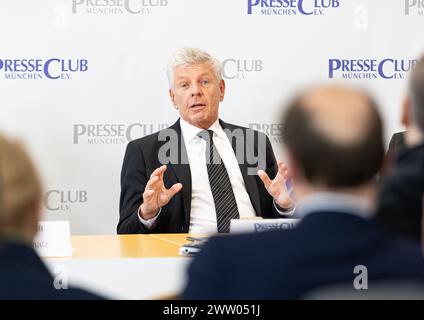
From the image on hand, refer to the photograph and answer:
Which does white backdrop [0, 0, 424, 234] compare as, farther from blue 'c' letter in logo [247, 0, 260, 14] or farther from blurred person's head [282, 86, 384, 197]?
blurred person's head [282, 86, 384, 197]

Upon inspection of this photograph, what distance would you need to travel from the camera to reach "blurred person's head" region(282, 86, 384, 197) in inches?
51.3

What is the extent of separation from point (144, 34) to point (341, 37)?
4.23 ft

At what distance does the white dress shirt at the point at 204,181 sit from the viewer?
152 inches

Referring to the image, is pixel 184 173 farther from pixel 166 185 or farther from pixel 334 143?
pixel 334 143

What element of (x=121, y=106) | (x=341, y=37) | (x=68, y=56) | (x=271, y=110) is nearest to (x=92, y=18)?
(x=68, y=56)

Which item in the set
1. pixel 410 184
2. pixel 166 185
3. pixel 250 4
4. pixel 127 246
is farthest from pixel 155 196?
pixel 410 184

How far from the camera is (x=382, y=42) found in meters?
4.87

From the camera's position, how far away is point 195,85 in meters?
4.12

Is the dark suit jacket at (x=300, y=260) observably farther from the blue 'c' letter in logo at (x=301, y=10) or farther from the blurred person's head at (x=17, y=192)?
the blue 'c' letter in logo at (x=301, y=10)

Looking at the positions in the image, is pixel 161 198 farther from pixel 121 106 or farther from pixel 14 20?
pixel 14 20

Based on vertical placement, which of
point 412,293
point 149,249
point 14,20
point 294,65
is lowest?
point 149,249

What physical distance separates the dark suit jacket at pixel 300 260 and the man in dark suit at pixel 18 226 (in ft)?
0.88

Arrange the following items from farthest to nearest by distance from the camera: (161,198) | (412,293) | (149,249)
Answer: (161,198) < (149,249) < (412,293)

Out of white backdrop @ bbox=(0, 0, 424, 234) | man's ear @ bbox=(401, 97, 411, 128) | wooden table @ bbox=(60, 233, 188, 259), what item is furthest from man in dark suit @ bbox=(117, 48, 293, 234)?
man's ear @ bbox=(401, 97, 411, 128)
